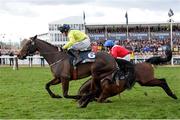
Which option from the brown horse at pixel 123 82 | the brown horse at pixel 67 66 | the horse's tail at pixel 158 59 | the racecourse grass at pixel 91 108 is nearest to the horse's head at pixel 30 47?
the brown horse at pixel 67 66

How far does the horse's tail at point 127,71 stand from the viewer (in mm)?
11352

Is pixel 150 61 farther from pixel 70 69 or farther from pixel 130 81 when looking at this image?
pixel 70 69

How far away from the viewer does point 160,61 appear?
40.8ft

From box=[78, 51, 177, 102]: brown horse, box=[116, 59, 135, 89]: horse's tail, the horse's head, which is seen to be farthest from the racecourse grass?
the horse's head

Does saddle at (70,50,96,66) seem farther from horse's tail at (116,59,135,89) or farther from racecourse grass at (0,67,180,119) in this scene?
racecourse grass at (0,67,180,119)

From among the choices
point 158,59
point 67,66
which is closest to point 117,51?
point 158,59

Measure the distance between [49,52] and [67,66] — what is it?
33.5 inches

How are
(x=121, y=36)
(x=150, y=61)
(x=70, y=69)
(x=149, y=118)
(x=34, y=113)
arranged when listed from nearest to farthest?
(x=149, y=118), (x=34, y=113), (x=70, y=69), (x=150, y=61), (x=121, y=36)

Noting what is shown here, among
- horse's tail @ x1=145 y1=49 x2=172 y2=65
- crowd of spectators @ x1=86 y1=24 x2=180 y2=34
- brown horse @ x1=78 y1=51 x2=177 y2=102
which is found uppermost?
crowd of spectators @ x1=86 y1=24 x2=180 y2=34

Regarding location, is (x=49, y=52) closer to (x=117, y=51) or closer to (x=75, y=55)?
(x=75, y=55)

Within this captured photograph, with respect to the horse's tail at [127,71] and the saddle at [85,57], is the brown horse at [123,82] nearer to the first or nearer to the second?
the horse's tail at [127,71]

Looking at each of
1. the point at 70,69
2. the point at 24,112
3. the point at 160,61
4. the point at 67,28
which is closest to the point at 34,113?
the point at 24,112

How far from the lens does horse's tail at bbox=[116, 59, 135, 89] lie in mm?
11352

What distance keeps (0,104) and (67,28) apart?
2636mm
